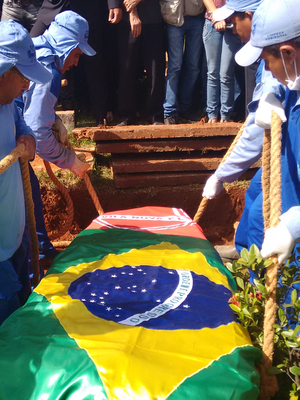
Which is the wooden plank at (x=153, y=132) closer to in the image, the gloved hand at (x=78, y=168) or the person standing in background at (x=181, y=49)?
the person standing in background at (x=181, y=49)

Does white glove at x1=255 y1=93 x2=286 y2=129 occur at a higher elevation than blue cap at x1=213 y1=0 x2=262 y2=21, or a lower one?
lower

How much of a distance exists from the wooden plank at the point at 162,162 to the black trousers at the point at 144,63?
29.1 inches

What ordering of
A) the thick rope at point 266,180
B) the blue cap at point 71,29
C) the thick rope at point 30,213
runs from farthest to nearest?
1. the blue cap at point 71,29
2. the thick rope at point 30,213
3. the thick rope at point 266,180

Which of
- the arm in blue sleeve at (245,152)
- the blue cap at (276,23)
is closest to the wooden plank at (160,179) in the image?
the arm in blue sleeve at (245,152)

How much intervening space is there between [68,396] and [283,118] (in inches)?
61.8

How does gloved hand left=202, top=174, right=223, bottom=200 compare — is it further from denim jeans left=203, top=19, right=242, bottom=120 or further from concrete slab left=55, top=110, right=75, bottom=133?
concrete slab left=55, top=110, right=75, bottom=133

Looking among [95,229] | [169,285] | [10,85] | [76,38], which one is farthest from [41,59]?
[169,285]

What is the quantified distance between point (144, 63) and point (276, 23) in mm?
3389

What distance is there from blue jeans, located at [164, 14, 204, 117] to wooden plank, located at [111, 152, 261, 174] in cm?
72

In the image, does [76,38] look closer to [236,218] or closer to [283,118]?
[283,118]

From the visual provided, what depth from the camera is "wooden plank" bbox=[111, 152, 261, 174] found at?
4.46 metres

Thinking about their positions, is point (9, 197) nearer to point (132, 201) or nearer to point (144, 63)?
point (132, 201)

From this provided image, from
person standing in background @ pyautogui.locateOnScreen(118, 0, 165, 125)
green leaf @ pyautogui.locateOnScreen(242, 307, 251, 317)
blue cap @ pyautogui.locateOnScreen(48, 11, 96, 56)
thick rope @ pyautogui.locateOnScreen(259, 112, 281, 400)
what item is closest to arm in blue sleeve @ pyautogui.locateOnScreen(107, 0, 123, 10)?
person standing in background @ pyautogui.locateOnScreen(118, 0, 165, 125)

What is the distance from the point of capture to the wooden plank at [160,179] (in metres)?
4.53
